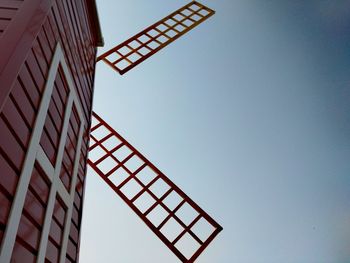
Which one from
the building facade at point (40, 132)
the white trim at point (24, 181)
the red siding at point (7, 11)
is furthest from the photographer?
the red siding at point (7, 11)

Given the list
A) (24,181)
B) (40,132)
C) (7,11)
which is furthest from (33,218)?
(7,11)

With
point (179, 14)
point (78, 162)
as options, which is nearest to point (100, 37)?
point (78, 162)

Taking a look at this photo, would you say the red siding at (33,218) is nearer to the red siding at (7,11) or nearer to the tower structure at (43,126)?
the tower structure at (43,126)

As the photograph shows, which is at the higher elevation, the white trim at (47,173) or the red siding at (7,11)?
the red siding at (7,11)

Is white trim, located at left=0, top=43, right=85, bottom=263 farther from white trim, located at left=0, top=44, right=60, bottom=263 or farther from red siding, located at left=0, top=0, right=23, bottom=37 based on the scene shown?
red siding, located at left=0, top=0, right=23, bottom=37

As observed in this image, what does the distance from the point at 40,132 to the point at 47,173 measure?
324mm

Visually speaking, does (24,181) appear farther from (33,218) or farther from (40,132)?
(40,132)

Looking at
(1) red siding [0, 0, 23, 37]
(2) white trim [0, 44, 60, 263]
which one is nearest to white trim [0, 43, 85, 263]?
(2) white trim [0, 44, 60, 263]

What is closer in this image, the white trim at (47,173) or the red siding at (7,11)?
the white trim at (47,173)

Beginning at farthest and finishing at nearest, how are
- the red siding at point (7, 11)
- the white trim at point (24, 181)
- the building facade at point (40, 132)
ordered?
the red siding at point (7, 11)
the building facade at point (40, 132)
the white trim at point (24, 181)

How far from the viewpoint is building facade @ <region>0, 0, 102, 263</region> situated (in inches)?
66.5

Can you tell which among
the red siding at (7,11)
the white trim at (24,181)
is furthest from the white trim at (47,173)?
the red siding at (7,11)

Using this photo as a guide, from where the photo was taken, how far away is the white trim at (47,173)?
64.2 inches

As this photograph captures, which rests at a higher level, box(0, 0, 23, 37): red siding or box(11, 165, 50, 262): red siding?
box(0, 0, 23, 37): red siding
